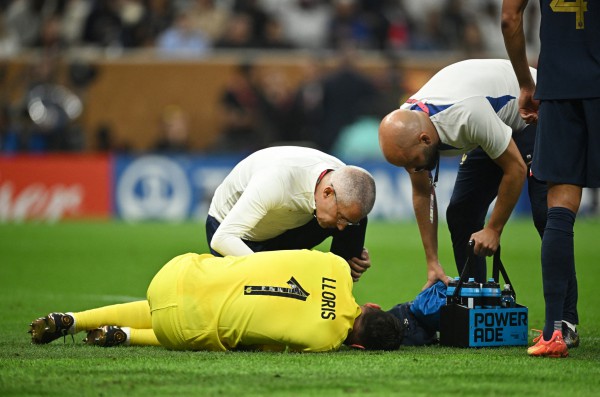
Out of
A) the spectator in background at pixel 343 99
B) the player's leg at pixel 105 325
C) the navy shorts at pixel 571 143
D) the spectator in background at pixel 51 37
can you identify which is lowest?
the player's leg at pixel 105 325

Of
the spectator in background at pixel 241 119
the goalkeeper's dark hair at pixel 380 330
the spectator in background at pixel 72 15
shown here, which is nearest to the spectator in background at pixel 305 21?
the spectator in background at pixel 241 119

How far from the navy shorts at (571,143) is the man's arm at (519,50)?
0.30m

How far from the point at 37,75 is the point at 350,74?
5493 mm

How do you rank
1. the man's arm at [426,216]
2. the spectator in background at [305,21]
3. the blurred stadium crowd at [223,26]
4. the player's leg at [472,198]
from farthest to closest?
the spectator in background at [305,21] → the blurred stadium crowd at [223,26] → the player's leg at [472,198] → the man's arm at [426,216]

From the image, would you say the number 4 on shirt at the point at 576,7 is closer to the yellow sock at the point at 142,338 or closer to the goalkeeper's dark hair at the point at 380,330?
the goalkeeper's dark hair at the point at 380,330

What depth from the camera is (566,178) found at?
580 centimetres

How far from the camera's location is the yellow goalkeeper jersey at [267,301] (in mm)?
5855

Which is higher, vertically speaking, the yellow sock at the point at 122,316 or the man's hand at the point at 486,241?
the man's hand at the point at 486,241

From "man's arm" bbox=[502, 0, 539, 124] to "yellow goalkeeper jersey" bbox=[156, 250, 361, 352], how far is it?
54.8 inches

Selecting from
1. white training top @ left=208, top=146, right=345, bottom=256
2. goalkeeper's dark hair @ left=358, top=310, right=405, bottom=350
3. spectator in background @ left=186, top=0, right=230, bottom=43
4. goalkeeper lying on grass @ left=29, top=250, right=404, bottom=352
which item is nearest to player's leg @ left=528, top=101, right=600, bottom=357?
goalkeeper's dark hair @ left=358, top=310, right=405, bottom=350

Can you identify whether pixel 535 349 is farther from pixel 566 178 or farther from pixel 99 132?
pixel 99 132

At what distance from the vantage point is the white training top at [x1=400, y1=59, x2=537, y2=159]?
6336 millimetres

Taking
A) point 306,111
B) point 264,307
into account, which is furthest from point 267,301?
point 306,111

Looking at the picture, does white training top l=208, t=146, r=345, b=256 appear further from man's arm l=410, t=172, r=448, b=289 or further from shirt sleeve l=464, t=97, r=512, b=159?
shirt sleeve l=464, t=97, r=512, b=159
